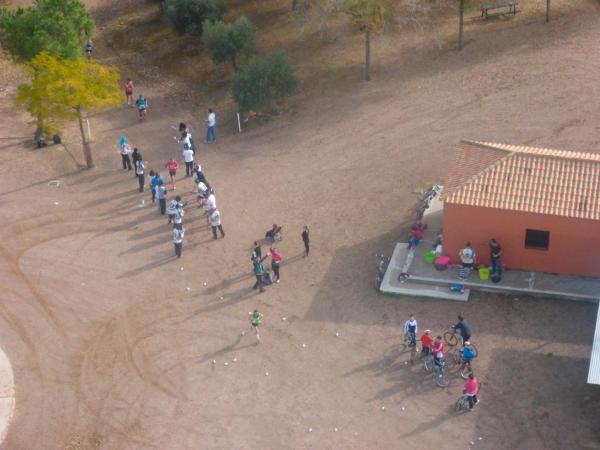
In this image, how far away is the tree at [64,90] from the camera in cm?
3409

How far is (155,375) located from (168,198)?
389 inches

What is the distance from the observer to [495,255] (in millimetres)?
26828

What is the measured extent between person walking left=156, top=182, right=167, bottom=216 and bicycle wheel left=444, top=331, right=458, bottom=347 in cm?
1202

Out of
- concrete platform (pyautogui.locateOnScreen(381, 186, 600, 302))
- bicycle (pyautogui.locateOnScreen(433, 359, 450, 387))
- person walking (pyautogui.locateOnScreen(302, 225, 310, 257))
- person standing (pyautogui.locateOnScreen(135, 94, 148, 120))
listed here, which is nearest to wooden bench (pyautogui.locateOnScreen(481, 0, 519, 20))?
person standing (pyautogui.locateOnScreen(135, 94, 148, 120))

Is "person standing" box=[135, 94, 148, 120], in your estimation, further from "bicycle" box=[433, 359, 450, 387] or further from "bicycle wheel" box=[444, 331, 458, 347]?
"bicycle" box=[433, 359, 450, 387]

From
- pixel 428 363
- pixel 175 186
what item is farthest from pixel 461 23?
pixel 428 363

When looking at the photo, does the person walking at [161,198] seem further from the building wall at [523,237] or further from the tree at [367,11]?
the tree at [367,11]

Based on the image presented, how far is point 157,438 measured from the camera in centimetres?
2292

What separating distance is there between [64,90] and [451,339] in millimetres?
18106

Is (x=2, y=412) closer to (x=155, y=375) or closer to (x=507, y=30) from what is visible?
(x=155, y=375)

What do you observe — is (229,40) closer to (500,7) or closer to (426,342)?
(500,7)

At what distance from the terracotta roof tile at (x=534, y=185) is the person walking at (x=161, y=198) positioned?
34.3 ft

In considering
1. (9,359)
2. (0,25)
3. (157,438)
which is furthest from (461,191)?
(0,25)

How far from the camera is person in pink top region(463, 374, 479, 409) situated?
22.4 meters
